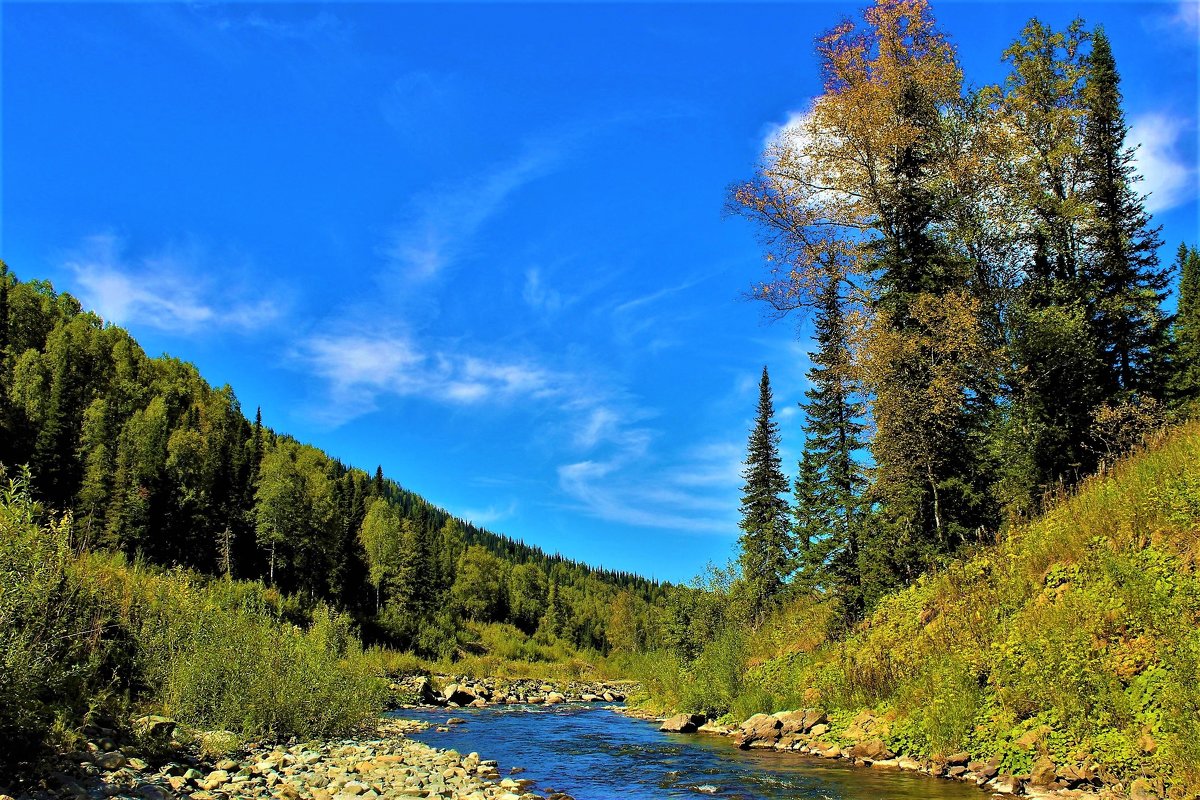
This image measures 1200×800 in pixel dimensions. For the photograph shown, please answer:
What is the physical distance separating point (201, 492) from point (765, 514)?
2290 inches

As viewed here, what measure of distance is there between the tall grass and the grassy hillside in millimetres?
13089

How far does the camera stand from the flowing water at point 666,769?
11906 millimetres

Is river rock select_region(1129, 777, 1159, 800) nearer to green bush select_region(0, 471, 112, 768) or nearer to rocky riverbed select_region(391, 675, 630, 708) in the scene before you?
green bush select_region(0, 471, 112, 768)

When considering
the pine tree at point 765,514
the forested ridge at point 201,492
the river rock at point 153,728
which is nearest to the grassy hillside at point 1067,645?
the river rock at point 153,728

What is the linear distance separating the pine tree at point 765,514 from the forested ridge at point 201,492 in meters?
38.9

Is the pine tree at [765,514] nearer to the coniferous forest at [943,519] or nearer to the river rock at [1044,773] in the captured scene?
the coniferous forest at [943,519]

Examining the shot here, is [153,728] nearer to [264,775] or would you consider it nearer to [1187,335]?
[264,775]

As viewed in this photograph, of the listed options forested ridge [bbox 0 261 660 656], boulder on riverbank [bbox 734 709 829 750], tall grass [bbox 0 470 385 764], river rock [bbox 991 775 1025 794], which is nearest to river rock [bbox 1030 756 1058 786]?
river rock [bbox 991 775 1025 794]

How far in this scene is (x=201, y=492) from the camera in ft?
244

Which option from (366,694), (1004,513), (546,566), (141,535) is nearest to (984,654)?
(1004,513)

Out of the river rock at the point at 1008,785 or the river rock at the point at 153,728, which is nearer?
the river rock at the point at 1008,785

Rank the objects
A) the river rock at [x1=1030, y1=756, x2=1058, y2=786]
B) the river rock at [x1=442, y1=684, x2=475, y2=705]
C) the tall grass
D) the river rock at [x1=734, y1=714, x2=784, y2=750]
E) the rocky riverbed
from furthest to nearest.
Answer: the river rock at [x1=442, y1=684, x2=475, y2=705]
the rocky riverbed
the river rock at [x1=734, y1=714, x2=784, y2=750]
the river rock at [x1=1030, y1=756, x2=1058, y2=786]
the tall grass

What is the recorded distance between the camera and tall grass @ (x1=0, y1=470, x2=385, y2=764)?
903cm

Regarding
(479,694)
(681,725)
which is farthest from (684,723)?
(479,694)
